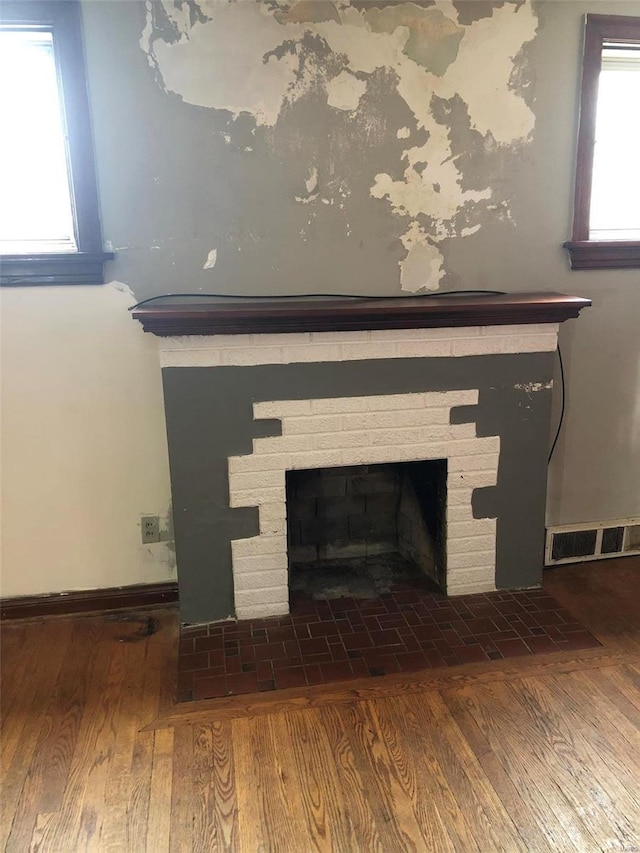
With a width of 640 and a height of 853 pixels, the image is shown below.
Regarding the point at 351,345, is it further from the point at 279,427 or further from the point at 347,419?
the point at 279,427

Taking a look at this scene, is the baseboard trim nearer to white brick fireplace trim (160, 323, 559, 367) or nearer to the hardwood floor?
the hardwood floor

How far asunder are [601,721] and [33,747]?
5.27 feet

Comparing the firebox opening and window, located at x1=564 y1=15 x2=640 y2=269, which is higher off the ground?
window, located at x1=564 y1=15 x2=640 y2=269

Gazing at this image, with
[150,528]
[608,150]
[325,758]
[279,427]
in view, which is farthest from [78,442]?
[608,150]

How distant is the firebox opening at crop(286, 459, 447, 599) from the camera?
2.58 metres

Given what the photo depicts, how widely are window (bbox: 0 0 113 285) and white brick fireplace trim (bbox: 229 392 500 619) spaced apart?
0.84m

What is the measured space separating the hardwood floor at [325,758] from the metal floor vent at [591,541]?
519mm

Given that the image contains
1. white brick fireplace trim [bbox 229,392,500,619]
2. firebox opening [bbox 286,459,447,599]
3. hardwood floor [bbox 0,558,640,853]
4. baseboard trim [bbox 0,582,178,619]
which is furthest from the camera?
firebox opening [bbox 286,459,447,599]

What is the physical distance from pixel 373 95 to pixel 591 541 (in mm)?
1967

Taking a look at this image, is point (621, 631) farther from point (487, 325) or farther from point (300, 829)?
point (300, 829)

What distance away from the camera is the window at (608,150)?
2.31 m

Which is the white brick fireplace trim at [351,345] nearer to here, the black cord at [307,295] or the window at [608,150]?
the black cord at [307,295]

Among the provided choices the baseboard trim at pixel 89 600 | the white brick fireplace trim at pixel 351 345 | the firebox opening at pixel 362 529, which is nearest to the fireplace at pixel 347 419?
the white brick fireplace trim at pixel 351 345

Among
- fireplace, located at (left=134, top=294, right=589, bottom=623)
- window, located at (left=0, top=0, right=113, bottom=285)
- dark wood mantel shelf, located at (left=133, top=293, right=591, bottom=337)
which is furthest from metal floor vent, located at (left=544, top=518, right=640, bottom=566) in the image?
window, located at (left=0, top=0, right=113, bottom=285)
